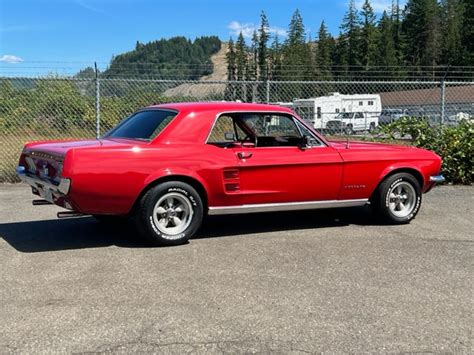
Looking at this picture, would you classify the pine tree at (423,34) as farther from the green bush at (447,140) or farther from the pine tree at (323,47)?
the green bush at (447,140)

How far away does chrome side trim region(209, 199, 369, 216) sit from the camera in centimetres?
610

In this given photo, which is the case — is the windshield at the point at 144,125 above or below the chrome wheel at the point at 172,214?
above

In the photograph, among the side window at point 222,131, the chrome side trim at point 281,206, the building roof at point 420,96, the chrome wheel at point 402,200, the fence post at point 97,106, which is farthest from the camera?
the building roof at point 420,96

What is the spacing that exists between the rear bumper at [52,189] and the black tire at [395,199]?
3.74 meters

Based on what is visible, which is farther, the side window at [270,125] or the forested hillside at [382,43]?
the forested hillside at [382,43]

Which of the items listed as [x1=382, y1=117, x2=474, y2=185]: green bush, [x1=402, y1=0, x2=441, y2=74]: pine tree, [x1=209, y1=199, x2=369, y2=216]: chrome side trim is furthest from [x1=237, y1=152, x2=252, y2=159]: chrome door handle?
[x1=402, y1=0, x2=441, y2=74]: pine tree

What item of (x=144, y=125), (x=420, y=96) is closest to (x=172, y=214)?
(x=144, y=125)

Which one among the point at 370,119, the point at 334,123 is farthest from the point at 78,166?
the point at 334,123

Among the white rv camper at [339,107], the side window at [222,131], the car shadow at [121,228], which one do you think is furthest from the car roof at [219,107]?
the white rv camper at [339,107]

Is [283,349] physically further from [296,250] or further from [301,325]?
[296,250]

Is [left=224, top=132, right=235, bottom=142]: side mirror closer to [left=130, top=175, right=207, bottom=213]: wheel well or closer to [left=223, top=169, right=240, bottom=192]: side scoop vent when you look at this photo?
[left=223, top=169, right=240, bottom=192]: side scoop vent

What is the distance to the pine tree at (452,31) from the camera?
95.0 metres

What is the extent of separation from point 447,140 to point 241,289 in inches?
299

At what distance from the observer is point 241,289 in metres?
4.53
